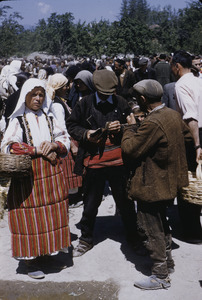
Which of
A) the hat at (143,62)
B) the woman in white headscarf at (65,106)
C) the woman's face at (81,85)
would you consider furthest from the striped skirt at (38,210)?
the hat at (143,62)

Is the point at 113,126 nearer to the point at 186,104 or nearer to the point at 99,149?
the point at 99,149

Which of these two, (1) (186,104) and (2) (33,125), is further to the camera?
(1) (186,104)

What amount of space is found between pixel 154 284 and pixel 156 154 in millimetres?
1196

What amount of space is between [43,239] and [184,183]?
57.6 inches

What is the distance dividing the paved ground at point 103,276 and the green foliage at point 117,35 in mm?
27827

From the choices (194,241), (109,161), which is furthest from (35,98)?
(194,241)

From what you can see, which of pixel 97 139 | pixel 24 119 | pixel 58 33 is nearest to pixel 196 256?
pixel 97 139

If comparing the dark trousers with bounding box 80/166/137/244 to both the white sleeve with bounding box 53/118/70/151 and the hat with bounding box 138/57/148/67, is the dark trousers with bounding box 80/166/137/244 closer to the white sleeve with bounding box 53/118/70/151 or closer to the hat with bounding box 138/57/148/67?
the white sleeve with bounding box 53/118/70/151

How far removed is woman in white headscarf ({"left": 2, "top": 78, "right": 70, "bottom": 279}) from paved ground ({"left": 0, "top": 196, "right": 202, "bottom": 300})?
20 centimetres

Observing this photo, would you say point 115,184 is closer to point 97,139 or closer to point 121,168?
point 121,168

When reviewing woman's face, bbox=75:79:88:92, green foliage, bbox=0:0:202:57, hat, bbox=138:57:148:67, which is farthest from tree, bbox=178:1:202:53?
woman's face, bbox=75:79:88:92

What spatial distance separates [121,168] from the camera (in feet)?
14.8

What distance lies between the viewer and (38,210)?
4074 millimetres

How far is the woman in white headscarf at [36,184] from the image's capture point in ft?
13.1
